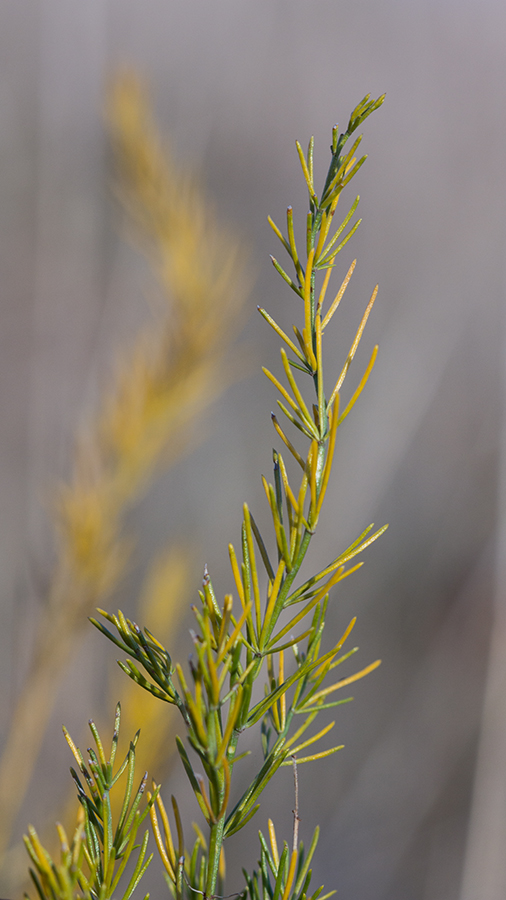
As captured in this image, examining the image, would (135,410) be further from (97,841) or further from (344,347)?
(344,347)

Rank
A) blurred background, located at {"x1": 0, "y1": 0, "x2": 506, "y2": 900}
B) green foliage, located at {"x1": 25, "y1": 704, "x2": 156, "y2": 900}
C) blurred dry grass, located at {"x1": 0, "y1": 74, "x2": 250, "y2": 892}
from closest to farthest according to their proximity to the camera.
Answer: green foliage, located at {"x1": 25, "y1": 704, "x2": 156, "y2": 900} < blurred dry grass, located at {"x1": 0, "y1": 74, "x2": 250, "y2": 892} < blurred background, located at {"x1": 0, "y1": 0, "x2": 506, "y2": 900}

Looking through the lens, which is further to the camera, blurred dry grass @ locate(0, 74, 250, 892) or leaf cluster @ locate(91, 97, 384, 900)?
blurred dry grass @ locate(0, 74, 250, 892)

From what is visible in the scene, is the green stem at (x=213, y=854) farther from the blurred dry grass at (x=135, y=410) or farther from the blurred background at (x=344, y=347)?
the blurred background at (x=344, y=347)

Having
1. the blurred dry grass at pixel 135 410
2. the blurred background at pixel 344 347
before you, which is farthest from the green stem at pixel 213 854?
the blurred background at pixel 344 347

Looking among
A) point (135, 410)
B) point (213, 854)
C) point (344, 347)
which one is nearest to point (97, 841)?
point (213, 854)

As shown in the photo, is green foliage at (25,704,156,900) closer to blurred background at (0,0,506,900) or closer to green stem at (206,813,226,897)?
green stem at (206,813,226,897)

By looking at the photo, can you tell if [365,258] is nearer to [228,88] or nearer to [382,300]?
[382,300]

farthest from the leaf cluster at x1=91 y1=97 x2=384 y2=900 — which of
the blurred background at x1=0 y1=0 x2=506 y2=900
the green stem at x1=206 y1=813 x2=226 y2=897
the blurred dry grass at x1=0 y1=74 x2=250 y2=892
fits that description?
the blurred background at x1=0 y1=0 x2=506 y2=900
